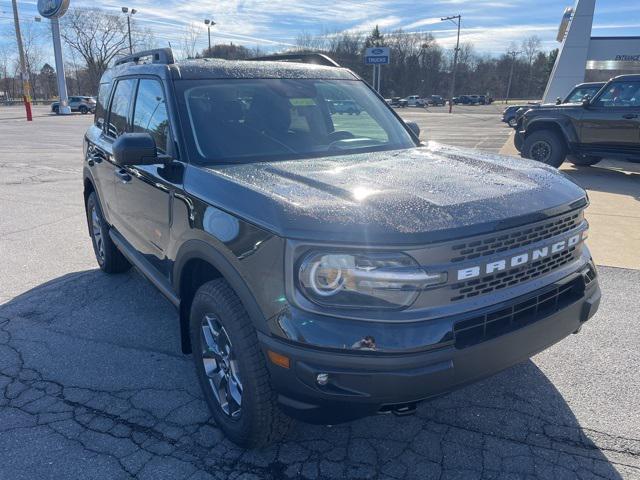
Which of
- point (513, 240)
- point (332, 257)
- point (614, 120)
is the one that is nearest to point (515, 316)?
point (513, 240)

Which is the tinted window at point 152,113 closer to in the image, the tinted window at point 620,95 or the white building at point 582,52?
the tinted window at point 620,95

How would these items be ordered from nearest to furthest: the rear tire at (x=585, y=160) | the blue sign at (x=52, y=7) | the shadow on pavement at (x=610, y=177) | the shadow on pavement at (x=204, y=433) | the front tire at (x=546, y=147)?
the shadow on pavement at (x=204, y=433), the shadow on pavement at (x=610, y=177), the front tire at (x=546, y=147), the rear tire at (x=585, y=160), the blue sign at (x=52, y=7)

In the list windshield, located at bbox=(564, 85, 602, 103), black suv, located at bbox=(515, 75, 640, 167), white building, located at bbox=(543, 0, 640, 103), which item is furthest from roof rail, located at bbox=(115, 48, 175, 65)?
white building, located at bbox=(543, 0, 640, 103)

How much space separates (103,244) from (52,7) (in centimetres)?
3484

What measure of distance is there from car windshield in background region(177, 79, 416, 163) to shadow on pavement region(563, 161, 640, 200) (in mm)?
6419

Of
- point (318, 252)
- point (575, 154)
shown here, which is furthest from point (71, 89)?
point (318, 252)

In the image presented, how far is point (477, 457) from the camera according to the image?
2564 millimetres

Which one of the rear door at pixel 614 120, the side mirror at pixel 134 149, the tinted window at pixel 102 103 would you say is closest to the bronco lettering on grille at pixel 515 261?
the side mirror at pixel 134 149

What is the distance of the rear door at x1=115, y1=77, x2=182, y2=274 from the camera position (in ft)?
10.2

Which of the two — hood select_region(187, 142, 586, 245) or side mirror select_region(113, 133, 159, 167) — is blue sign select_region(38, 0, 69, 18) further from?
hood select_region(187, 142, 586, 245)

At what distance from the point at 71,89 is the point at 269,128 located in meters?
97.9

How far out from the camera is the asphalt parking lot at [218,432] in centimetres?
253

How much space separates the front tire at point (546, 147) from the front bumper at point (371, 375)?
970 cm

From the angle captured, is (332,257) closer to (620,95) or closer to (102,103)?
(102,103)
